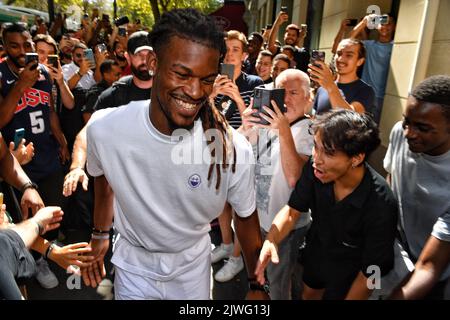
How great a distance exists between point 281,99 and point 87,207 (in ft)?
8.26

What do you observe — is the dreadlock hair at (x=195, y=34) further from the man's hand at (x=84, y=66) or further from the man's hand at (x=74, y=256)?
the man's hand at (x=84, y=66)

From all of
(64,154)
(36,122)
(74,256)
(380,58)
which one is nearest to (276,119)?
(74,256)

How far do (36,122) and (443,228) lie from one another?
330 centimetres

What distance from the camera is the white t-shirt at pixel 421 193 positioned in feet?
6.40

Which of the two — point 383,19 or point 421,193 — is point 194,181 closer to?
point 421,193

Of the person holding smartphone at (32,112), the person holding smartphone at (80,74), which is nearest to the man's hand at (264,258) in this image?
the person holding smartphone at (32,112)

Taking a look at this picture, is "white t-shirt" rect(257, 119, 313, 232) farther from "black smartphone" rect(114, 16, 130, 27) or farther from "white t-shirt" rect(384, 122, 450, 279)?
"black smartphone" rect(114, 16, 130, 27)

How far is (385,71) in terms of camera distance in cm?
568

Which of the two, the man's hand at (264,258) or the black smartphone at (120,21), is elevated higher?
the black smartphone at (120,21)

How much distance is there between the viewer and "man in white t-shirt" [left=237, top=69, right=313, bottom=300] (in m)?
2.49

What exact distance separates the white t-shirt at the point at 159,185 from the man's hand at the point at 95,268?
0.31 metres

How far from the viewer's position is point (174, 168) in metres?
1.60
